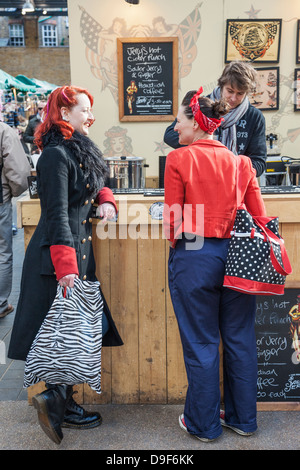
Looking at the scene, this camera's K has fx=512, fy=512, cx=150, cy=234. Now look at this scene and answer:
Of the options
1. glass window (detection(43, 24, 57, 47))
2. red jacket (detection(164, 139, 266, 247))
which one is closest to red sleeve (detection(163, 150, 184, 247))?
red jacket (detection(164, 139, 266, 247))

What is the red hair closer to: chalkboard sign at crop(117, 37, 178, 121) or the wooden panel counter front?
the wooden panel counter front

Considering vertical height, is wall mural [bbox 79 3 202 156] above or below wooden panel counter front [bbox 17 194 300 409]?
above

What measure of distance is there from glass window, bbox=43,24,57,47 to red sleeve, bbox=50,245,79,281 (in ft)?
104

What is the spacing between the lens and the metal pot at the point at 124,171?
12.7ft

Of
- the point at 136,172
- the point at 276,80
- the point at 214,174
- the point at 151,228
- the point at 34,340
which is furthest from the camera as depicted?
the point at 276,80

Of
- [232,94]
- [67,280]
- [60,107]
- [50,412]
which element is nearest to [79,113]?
[60,107]

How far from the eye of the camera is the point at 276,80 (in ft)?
17.9

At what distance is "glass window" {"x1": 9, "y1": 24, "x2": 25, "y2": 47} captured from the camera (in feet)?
101

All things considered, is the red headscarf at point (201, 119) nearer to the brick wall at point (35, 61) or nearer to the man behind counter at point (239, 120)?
the man behind counter at point (239, 120)

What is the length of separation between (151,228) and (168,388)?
101 centimetres

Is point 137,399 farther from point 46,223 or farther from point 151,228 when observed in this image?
point 46,223

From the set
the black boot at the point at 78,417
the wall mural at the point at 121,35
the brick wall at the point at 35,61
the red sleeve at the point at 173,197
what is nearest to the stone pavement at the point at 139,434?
the black boot at the point at 78,417

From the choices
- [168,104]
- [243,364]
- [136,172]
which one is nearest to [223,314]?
[243,364]

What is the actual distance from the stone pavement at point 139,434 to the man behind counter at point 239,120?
160 centimetres
